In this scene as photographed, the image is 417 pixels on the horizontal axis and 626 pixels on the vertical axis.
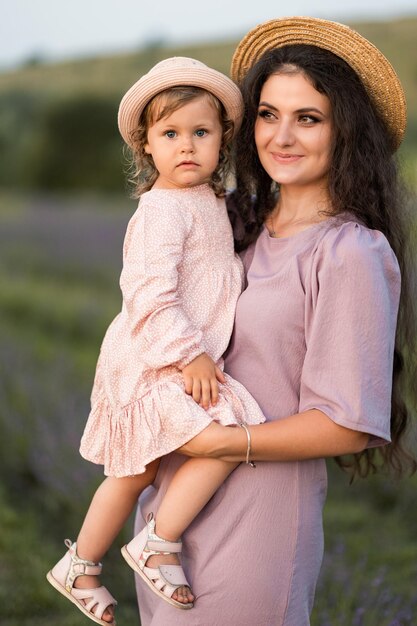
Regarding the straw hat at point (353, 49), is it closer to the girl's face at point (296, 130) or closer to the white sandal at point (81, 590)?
the girl's face at point (296, 130)

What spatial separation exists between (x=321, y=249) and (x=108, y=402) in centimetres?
66

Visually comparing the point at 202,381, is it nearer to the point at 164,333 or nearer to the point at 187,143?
the point at 164,333

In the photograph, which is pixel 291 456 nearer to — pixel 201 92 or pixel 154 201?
pixel 154 201

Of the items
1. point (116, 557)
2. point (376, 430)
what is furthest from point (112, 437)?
point (116, 557)

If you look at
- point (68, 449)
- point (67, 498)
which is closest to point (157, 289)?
point (67, 498)

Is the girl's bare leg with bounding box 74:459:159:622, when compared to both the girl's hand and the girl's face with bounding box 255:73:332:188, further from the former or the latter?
the girl's face with bounding box 255:73:332:188

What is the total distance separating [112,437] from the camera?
253cm

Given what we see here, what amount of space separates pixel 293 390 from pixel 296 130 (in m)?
0.64

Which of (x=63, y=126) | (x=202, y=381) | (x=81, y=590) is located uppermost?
(x=63, y=126)

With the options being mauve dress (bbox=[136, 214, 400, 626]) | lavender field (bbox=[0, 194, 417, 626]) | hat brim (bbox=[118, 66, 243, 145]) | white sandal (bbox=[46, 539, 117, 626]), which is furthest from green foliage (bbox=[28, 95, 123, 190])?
mauve dress (bbox=[136, 214, 400, 626])

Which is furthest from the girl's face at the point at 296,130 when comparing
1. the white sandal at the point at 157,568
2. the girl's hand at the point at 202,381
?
the white sandal at the point at 157,568

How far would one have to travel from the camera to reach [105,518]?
2676mm

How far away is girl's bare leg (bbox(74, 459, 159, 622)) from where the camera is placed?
264cm

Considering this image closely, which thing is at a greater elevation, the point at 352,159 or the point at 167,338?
the point at 352,159
